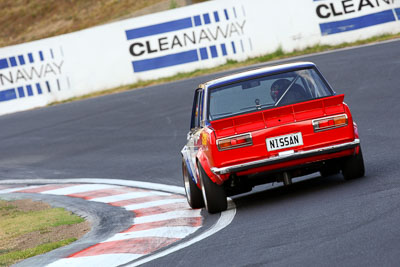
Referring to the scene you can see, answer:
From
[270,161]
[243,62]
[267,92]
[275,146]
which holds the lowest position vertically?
[243,62]

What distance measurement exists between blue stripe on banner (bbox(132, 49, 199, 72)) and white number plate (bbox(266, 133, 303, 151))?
18049 mm

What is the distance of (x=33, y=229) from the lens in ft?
33.0

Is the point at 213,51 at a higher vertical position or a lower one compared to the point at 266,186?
lower

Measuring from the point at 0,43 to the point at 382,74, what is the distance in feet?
140

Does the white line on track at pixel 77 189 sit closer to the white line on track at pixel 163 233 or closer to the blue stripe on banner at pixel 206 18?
the white line on track at pixel 163 233

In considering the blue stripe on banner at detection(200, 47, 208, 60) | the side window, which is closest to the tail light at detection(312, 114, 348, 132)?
the side window

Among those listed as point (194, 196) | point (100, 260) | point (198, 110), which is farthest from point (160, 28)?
point (100, 260)

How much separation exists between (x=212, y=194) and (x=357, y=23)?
55.4ft

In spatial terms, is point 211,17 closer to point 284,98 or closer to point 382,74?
point 382,74

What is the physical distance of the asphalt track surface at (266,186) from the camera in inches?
243

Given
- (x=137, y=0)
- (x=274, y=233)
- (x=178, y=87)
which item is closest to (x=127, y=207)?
(x=274, y=233)

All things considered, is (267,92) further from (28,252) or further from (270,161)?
(28,252)

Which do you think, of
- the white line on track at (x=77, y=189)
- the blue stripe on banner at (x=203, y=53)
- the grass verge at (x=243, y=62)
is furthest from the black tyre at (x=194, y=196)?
the blue stripe on banner at (x=203, y=53)

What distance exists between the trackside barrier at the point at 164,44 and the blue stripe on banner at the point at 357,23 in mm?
29
